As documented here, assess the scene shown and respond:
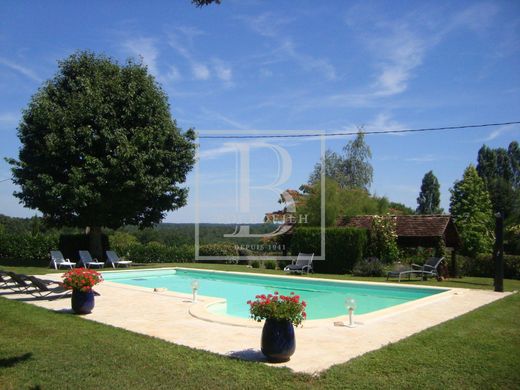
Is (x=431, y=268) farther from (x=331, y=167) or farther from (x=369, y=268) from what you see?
(x=331, y=167)

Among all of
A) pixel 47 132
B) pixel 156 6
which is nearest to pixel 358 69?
pixel 156 6

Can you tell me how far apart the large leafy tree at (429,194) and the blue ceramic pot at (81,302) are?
2464 inches

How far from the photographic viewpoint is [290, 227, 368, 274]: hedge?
19383 millimetres

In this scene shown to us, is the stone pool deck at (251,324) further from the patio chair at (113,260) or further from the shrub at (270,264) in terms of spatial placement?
the shrub at (270,264)

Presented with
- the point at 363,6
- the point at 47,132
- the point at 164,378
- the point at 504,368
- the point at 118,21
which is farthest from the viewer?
the point at 47,132

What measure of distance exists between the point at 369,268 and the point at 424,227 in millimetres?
3626

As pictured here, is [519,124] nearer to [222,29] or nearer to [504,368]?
[222,29]

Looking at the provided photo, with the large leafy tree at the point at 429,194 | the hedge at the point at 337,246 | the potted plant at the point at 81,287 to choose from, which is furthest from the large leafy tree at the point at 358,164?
the potted plant at the point at 81,287

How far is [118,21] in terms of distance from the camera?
13234 millimetres

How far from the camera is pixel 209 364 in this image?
227 inches

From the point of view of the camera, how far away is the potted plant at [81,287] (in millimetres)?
9148

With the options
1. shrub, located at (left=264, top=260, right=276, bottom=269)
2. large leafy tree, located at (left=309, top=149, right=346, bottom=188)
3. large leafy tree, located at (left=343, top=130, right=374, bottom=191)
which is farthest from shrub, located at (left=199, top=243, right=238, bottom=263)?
large leafy tree, located at (left=343, top=130, right=374, bottom=191)

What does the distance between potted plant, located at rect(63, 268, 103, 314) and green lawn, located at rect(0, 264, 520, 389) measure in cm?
135

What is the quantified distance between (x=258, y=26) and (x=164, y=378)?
13.1 m
